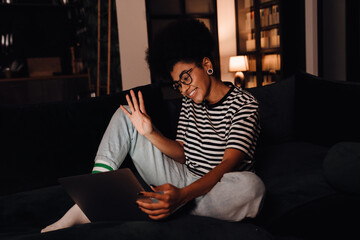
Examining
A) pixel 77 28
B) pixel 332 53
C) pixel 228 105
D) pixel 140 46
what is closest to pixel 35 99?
pixel 77 28

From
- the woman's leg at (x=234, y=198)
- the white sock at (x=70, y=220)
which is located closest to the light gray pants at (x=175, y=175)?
the woman's leg at (x=234, y=198)

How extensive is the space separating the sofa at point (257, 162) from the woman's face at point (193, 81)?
0.47 m

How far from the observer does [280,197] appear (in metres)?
1.39

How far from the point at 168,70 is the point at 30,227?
0.84m

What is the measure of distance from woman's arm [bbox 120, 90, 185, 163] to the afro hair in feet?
0.61

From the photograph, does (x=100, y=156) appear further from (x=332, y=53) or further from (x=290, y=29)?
(x=332, y=53)

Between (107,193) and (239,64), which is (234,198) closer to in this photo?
(107,193)

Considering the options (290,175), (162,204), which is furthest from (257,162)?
(162,204)

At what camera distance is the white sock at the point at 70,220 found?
1165 millimetres

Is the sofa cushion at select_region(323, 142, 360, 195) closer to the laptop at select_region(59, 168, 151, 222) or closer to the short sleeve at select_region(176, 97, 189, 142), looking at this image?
the laptop at select_region(59, 168, 151, 222)

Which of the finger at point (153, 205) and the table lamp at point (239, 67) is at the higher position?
the table lamp at point (239, 67)

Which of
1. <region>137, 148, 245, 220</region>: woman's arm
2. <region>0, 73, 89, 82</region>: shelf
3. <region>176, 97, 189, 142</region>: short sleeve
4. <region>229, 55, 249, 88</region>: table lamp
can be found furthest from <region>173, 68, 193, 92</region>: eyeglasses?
<region>229, 55, 249, 88</region>: table lamp

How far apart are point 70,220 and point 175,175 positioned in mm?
465

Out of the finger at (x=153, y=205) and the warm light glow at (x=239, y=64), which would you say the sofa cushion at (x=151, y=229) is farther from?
the warm light glow at (x=239, y=64)
